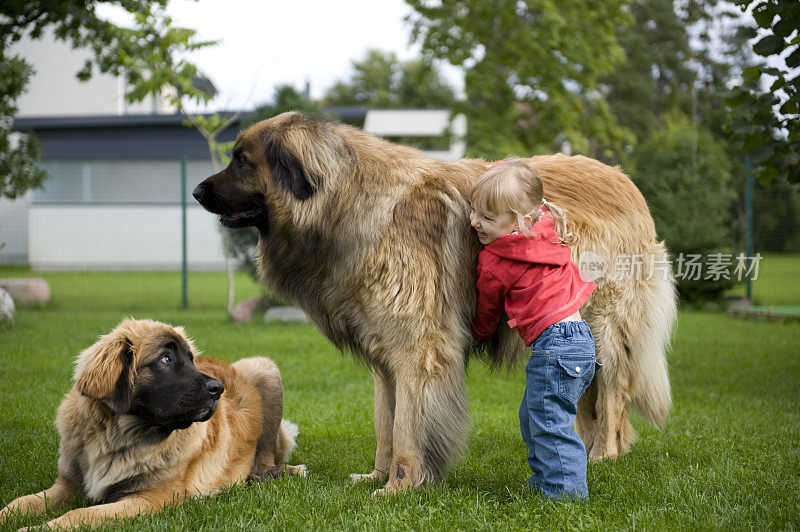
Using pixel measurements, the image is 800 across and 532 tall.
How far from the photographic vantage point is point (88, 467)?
330cm

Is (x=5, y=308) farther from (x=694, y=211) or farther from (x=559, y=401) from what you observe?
(x=694, y=211)

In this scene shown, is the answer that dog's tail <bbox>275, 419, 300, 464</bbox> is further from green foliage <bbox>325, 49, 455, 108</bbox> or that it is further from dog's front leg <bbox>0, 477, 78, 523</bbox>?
green foliage <bbox>325, 49, 455, 108</bbox>

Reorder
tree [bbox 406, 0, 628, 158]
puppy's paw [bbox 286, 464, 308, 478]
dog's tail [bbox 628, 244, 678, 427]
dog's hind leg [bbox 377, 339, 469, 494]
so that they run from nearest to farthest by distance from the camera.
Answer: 1. dog's hind leg [bbox 377, 339, 469, 494]
2. puppy's paw [bbox 286, 464, 308, 478]
3. dog's tail [bbox 628, 244, 678, 427]
4. tree [bbox 406, 0, 628, 158]

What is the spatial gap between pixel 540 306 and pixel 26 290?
12.4 meters

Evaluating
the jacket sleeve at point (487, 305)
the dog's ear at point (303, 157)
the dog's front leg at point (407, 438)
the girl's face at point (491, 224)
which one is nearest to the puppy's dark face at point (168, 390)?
the dog's front leg at point (407, 438)

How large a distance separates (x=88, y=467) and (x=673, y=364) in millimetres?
6728

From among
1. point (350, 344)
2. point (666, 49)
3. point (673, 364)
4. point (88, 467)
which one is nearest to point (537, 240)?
point (350, 344)

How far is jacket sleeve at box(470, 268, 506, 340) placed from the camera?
11.5 ft

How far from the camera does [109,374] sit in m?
3.19

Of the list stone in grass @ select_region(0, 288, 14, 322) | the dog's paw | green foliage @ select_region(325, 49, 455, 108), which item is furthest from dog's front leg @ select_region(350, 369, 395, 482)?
green foliage @ select_region(325, 49, 455, 108)

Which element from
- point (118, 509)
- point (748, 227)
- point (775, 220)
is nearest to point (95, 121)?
point (748, 227)

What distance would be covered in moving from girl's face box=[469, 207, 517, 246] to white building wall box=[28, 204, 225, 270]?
1230cm

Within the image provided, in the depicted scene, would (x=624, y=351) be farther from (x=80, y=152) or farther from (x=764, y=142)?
(x=80, y=152)

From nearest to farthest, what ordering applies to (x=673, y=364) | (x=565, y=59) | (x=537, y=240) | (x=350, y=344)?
1. (x=537, y=240)
2. (x=350, y=344)
3. (x=673, y=364)
4. (x=565, y=59)
